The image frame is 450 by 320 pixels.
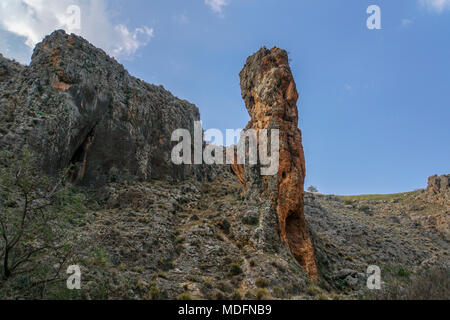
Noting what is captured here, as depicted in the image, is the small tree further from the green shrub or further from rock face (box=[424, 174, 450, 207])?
rock face (box=[424, 174, 450, 207])

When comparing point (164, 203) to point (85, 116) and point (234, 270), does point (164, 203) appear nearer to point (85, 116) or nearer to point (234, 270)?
point (234, 270)

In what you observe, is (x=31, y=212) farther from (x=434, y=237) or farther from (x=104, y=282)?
(x=434, y=237)

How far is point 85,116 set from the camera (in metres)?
30.4

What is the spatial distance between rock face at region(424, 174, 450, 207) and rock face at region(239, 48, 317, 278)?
159 ft

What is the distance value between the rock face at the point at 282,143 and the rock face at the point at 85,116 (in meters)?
15.4

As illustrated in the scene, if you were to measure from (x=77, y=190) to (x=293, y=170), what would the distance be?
961 inches

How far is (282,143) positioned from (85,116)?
79.4 feet

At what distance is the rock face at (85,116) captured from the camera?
84.8ft

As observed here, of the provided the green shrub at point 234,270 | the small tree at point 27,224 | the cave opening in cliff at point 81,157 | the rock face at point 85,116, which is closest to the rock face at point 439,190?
the rock face at point 85,116

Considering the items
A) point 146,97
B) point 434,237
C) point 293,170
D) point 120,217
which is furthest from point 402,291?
point 434,237

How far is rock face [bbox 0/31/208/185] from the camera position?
84.8 ft

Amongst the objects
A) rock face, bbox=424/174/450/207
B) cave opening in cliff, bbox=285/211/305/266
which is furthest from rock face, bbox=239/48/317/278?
rock face, bbox=424/174/450/207

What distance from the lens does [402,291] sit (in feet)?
43.5

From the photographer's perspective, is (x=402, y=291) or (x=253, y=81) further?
(x=253, y=81)
